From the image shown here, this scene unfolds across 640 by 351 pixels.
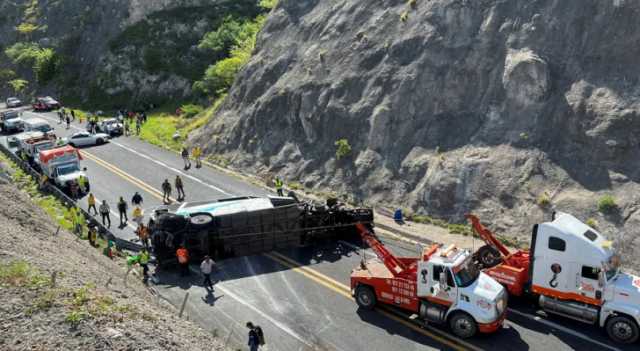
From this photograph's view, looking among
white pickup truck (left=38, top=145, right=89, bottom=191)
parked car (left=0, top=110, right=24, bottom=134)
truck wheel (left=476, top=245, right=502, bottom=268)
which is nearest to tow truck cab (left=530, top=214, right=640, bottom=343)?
truck wheel (left=476, top=245, right=502, bottom=268)

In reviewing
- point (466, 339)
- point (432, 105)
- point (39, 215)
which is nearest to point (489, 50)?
point (432, 105)

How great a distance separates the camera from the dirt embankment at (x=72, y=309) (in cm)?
1338

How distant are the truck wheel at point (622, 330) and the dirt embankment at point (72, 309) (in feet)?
38.6

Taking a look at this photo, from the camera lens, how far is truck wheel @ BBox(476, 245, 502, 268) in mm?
20836

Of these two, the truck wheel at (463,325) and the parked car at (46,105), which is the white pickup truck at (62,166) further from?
the parked car at (46,105)

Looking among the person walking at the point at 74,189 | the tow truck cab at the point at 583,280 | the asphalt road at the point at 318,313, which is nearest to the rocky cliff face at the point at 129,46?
the person walking at the point at 74,189

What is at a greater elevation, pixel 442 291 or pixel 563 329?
pixel 442 291

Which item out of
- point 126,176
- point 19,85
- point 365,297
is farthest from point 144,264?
point 19,85

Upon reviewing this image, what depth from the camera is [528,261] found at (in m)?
19.3

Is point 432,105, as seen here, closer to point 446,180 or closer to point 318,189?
point 446,180

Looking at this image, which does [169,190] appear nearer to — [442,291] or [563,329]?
[442,291]

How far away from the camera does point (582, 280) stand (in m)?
17.6

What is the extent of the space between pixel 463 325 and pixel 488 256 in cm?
440

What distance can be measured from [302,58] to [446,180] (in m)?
17.8
